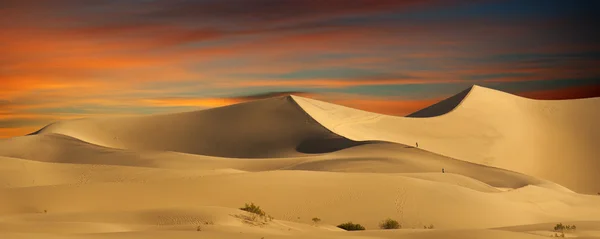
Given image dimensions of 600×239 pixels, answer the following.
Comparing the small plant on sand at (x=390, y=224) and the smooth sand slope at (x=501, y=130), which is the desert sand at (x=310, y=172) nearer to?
the smooth sand slope at (x=501, y=130)

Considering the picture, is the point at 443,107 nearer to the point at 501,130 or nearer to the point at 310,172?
the point at 501,130

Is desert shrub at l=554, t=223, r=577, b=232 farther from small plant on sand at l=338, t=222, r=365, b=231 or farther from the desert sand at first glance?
small plant on sand at l=338, t=222, r=365, b=231

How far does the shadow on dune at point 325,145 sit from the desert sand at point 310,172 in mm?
252

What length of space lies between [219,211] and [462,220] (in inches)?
683

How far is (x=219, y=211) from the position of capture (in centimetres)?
3122

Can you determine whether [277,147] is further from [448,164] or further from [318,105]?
[448,164]

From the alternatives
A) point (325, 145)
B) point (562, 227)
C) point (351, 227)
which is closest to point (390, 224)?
point (351, 227)

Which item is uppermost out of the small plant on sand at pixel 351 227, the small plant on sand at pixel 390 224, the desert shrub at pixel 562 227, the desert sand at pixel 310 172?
the desert sand at pixel 310 172

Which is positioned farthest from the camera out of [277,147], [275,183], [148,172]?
[277,147]

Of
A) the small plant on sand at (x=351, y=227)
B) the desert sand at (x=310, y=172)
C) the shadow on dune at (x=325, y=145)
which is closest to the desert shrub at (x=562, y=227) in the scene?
the desert sand at (x=310, y=172)

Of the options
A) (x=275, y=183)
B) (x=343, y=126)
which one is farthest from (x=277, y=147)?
(x=275, y=183)

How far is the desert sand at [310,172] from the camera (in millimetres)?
30422

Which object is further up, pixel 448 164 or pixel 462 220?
pixel 448 164

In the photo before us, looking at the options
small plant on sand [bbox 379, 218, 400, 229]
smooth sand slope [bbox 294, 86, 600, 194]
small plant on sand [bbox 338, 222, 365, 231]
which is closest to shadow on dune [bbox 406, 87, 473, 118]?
smooth sand slope [bbox 294, 86, 600, 194]
